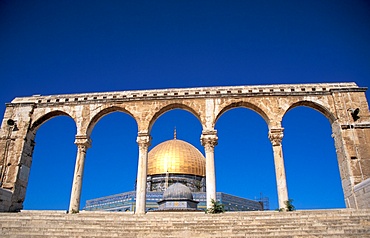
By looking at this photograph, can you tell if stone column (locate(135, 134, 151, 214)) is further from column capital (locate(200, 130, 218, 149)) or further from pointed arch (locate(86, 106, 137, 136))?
Result: column capital (locate(200, 130, 218, 149))

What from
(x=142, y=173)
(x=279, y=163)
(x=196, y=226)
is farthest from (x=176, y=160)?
(x=196, y=226)

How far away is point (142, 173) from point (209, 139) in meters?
3.85

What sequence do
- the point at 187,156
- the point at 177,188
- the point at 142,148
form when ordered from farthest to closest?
the point at 187,156 → the point at 177,188 → the point at 142,148

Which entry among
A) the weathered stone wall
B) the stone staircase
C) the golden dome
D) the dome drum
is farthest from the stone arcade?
the golden dome

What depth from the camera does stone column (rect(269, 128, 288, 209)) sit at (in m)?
14.8

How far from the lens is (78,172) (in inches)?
642

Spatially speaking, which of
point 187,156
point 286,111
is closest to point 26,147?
point 286,111

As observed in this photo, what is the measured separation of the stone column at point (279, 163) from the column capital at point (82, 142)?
32.2 feet

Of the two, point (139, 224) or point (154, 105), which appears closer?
point (139, 224)

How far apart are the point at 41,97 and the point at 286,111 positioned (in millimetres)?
13992

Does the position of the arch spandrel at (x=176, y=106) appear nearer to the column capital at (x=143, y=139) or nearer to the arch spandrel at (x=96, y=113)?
the column capital at (x=143, y=139)

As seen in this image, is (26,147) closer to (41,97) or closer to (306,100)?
(41,97)

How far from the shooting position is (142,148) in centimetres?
1645

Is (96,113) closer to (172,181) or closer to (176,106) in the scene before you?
(176,106)
